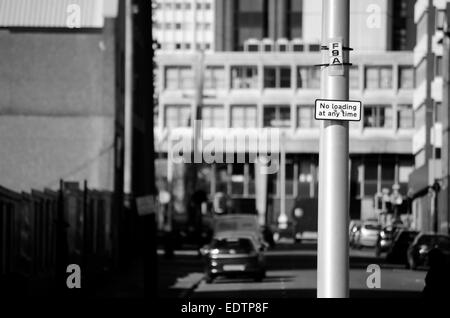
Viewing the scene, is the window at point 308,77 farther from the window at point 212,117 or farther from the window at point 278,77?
the window at point 212,117

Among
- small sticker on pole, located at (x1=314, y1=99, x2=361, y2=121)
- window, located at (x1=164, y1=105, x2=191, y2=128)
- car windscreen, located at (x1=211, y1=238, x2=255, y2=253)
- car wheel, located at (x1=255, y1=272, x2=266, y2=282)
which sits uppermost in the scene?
small sticker on pole, located at (x1=314, y1=99, x2=361, y2=121)

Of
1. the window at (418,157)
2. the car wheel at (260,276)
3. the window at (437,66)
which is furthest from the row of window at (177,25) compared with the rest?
the window at (437,66)

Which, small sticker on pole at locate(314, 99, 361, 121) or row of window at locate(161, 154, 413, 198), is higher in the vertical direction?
small sticker on pole at locate(314, 99, 361, 121)

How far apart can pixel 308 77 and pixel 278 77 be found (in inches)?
137

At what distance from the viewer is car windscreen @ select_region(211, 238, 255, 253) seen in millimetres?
34094

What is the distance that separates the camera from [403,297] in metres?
11.7

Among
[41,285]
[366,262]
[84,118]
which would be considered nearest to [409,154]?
[366,262]

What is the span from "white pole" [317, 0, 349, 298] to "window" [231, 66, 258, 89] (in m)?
7.69

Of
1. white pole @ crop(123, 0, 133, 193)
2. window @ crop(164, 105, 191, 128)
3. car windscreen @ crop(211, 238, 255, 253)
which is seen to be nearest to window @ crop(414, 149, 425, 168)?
window @ crop(164, 105, 191, 128)

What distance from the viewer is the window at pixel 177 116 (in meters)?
15.9

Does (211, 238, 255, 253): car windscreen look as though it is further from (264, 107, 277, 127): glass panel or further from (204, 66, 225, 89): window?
(264, 107, 277, 127): glass panel

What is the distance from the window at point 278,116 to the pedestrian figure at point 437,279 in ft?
10.1
